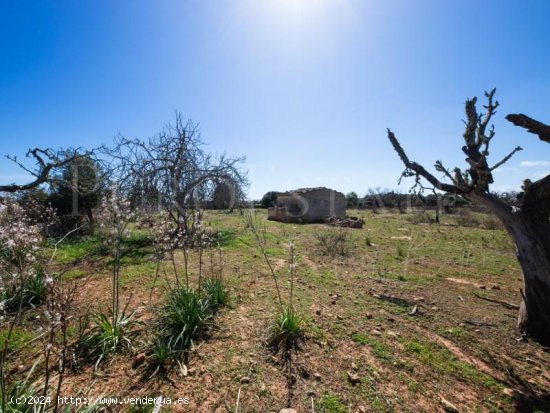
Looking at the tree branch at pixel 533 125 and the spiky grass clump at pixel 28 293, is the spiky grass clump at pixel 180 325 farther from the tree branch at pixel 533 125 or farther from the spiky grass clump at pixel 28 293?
the tree branch at pixel 533 125

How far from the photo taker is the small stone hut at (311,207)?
840 inches

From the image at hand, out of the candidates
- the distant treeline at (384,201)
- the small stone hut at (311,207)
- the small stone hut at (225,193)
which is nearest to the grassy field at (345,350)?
the small stone hut at (225,193)

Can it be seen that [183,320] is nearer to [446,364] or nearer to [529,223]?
[446,364]

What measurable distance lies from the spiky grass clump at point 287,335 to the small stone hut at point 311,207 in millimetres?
16741

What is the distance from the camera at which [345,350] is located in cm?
359

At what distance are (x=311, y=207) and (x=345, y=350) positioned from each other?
18.1 m

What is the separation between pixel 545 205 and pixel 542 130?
1239 mm

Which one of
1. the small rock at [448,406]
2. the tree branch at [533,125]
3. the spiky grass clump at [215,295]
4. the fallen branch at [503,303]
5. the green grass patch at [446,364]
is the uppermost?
the tree branch at [533,125]

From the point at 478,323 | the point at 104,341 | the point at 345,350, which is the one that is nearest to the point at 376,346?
the point at 345,350

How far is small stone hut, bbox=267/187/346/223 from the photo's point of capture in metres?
21.3

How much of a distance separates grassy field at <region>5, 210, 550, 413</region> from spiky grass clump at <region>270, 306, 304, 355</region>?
11 cm

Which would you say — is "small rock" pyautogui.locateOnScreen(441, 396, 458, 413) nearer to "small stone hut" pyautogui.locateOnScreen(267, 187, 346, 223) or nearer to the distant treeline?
"small stone hut" pyautogui.locateOnScreen(267, 187, 346, 223)

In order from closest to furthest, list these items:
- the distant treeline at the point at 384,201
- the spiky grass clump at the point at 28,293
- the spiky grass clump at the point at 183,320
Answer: the spiky grass clump at the point at 183,320 → the spiky grass clump at the point at 28,293 → the distant treeline at the point at 384,201

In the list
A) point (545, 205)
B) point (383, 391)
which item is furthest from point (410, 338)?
point (545, 205)
